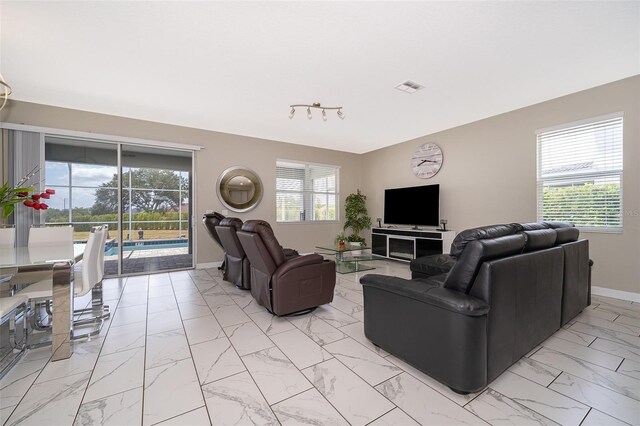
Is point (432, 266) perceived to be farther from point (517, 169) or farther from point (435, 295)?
point (517, 169)

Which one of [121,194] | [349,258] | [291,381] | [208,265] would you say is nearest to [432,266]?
[349,258]

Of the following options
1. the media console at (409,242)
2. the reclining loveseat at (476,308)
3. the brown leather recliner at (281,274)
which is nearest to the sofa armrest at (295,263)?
the brown leather recliner at (281,274)

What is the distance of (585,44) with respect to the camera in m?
2.56

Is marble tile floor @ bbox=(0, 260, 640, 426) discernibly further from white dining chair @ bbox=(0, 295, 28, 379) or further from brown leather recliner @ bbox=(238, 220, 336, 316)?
brown leather recliner @ bbox=(238, 220, 336, 316)

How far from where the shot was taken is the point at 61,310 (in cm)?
206

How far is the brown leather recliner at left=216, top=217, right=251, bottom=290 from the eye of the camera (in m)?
3.49

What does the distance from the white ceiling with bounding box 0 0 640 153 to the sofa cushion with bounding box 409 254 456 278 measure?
224cm

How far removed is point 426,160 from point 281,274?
13.9 feet

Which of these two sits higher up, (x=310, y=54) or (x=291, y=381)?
(x=310, y=54)

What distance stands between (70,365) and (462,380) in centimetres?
273

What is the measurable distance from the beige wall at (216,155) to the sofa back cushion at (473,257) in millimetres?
4650

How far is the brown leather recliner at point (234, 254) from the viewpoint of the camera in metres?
3.49

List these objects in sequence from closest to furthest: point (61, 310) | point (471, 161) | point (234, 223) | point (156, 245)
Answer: point (61, 310), point (234, 223), point (471, 161), point (156, 245)

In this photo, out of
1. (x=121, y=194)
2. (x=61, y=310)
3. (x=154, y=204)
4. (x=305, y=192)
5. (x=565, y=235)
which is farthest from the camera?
(x=305, y=192)
